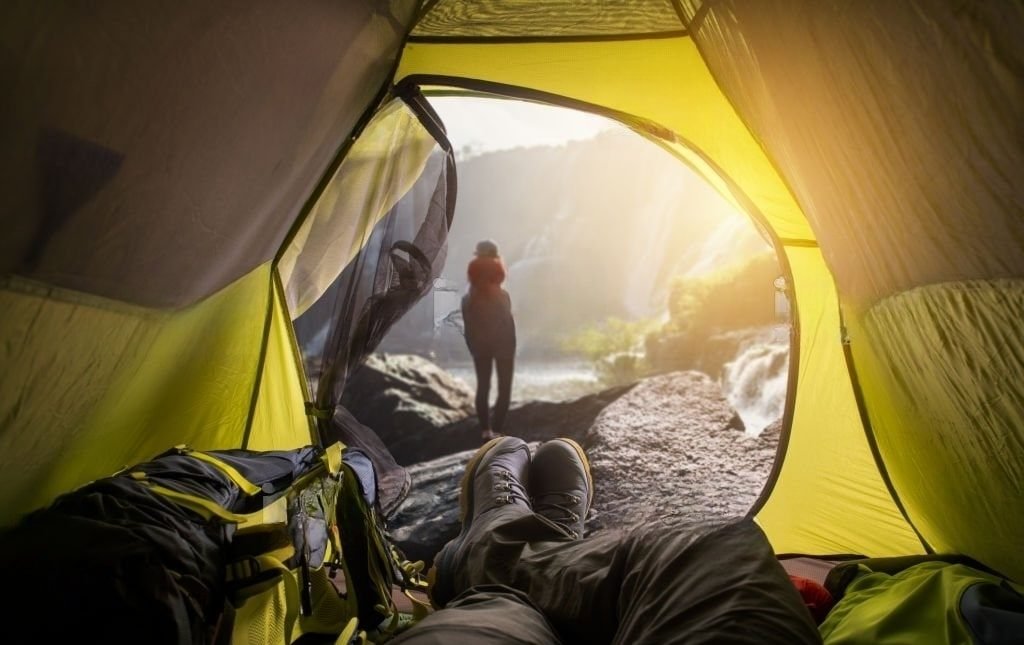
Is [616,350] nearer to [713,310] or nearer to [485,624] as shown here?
[713,310]

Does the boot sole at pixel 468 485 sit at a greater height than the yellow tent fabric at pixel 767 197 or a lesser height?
lesser

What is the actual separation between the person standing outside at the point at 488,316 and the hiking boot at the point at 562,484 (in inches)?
51.4

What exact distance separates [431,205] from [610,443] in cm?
194

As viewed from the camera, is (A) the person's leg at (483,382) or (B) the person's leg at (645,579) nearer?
(B) the person's leg at (645,579)

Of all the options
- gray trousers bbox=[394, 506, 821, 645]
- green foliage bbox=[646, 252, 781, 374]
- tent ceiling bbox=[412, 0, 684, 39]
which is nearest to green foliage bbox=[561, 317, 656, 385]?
green foliage bbox=[646, 252, 781, 374]

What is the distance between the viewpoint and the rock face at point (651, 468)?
250 centimetres

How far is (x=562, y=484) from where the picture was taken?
2.02 m

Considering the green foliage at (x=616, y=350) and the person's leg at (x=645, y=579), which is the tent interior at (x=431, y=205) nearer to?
the person's leg at (x=645, y=579)

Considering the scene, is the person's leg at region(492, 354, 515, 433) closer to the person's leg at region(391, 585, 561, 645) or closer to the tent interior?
the tent interior

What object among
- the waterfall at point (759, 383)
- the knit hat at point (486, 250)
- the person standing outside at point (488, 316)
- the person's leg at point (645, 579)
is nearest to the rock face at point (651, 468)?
the person standing outside at point (488, 316)

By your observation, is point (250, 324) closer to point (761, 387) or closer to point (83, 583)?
point (83, 583)

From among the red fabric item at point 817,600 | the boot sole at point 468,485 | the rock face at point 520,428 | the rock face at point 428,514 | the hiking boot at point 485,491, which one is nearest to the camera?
the red fabric item at point 817,600

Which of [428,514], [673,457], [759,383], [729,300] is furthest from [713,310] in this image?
[428,514]

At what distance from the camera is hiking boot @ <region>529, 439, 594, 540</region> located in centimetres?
191
